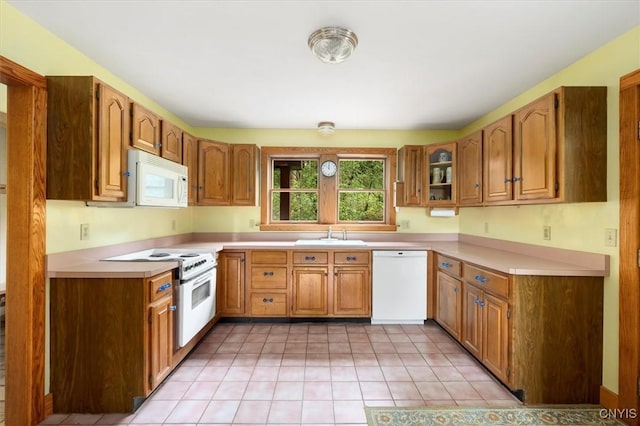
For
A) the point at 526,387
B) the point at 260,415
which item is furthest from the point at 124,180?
the point at 526,387

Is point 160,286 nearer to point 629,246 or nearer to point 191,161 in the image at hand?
point 191,161

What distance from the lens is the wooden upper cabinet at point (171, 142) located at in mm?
2637

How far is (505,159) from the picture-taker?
2.46m

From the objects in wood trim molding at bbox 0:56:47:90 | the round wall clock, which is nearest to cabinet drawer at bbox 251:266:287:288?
the round wall clock

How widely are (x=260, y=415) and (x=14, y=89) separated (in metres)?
2.43

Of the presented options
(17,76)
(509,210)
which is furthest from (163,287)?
(509,210)

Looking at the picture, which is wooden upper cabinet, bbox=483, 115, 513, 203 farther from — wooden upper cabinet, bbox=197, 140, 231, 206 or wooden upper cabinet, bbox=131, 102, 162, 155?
wooden upper cabinet, bbox=131, 102, 162, 155

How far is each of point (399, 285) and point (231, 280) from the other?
186 cm

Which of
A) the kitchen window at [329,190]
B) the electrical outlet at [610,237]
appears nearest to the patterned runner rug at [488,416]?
the electrical outlet at [610,237]

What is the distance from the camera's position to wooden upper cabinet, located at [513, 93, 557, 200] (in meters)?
2.00

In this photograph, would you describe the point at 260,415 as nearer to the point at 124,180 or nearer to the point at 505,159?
the point at 124,180

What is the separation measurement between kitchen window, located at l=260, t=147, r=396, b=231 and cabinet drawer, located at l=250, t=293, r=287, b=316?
2.97 feet

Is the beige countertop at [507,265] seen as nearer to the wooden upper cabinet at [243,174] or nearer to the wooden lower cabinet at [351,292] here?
the wooden lower cabinet at [351,292]

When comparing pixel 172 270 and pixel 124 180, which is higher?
pixel 124 180
